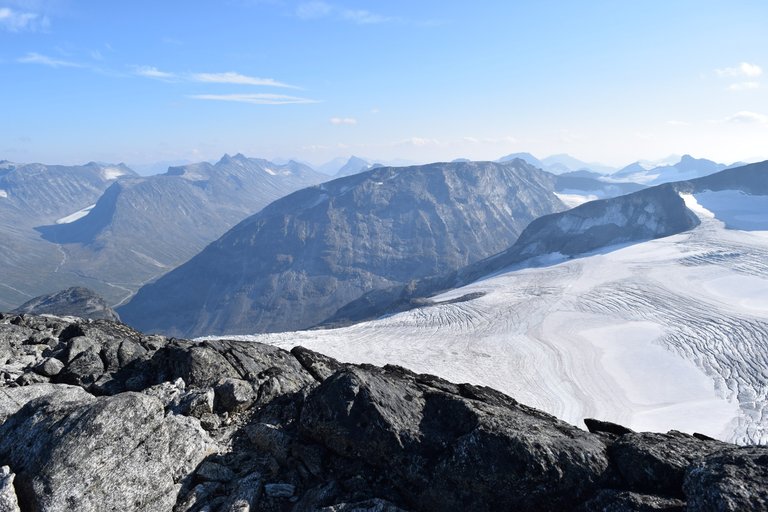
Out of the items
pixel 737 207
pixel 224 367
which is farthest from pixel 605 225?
pixel 224 367

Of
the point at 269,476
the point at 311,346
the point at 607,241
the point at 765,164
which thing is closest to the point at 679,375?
the point at 311,346

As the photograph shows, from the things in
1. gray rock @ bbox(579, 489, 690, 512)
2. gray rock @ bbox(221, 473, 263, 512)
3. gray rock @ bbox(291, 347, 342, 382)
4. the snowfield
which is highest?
gray rock @ bbox(579, 489, 690, 512)

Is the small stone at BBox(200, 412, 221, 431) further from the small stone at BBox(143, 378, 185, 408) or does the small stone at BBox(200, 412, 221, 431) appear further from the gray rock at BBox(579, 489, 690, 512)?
the gray rock at BBox(579, 489, 690, 512)

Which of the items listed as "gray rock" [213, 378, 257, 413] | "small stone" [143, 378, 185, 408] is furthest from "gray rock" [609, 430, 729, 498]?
"small stone" [143, 378, 185, 408]

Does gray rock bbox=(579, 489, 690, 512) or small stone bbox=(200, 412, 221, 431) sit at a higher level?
gray rock bbox=(579, 489, 690, 512)

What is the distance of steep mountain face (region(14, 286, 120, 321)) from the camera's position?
485 feet

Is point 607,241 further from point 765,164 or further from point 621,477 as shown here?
point 621,477

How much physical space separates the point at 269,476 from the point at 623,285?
7341 centimetres

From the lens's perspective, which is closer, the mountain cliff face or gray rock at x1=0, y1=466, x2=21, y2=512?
gray rock at x1=0, y1=466, x2=21, y2=512

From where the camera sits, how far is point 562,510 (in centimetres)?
885

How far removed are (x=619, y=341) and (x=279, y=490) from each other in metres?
53.6

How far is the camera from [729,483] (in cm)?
754

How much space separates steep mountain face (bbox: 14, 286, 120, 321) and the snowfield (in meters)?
121

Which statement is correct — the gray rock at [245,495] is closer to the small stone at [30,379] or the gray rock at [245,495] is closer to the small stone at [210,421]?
the small stone at [210,421]
